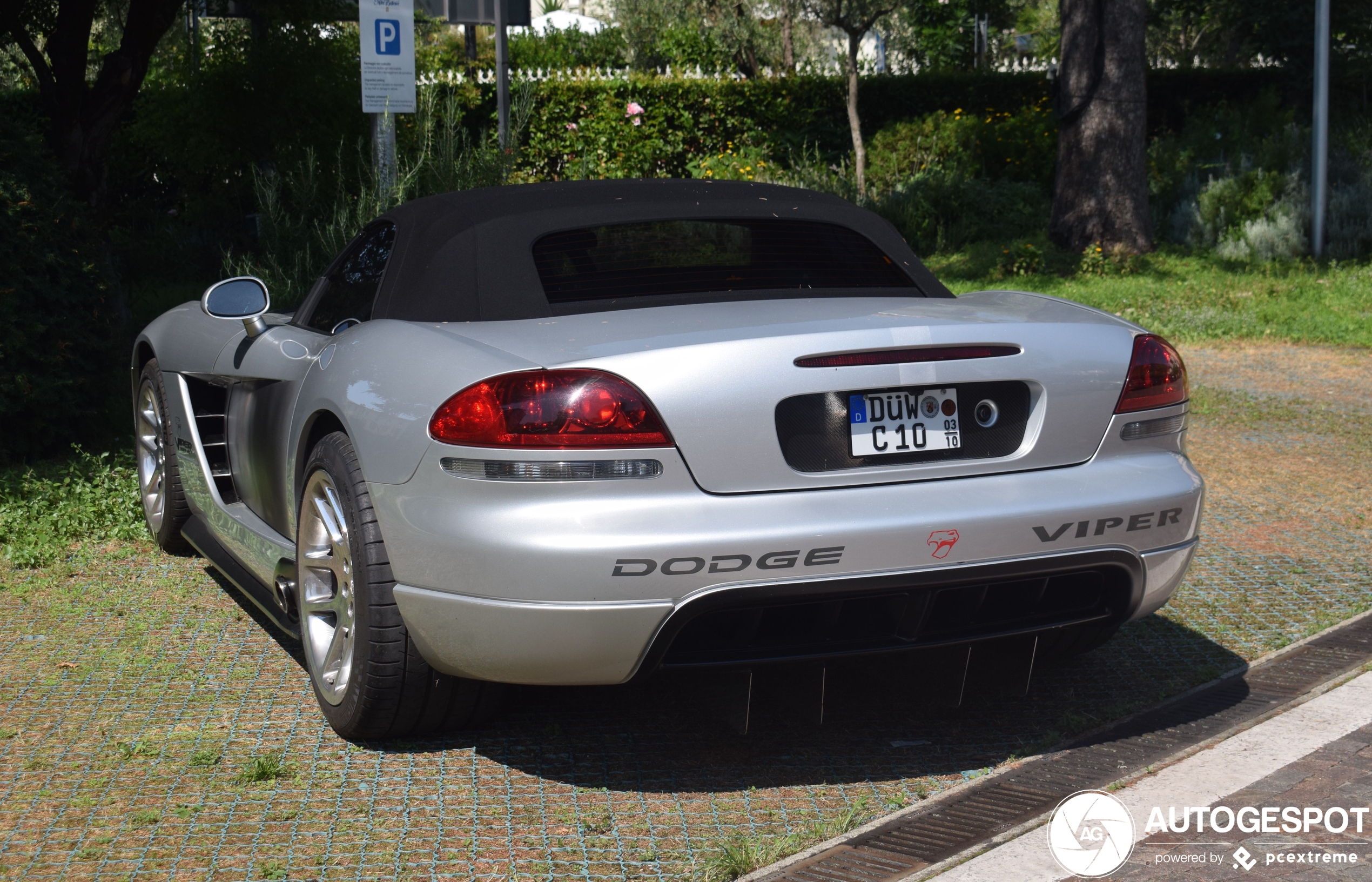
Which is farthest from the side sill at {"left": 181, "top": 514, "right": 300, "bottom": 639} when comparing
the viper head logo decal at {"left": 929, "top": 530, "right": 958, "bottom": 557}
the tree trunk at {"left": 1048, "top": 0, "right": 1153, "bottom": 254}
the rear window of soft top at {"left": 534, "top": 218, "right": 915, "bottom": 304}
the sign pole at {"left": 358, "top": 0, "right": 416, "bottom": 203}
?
the tree trunk at {"left": 1048, "top": 0, "right": 1153, "bottom": 254}

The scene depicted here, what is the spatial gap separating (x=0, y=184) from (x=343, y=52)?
925cm

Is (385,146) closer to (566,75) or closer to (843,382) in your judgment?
(843,382)

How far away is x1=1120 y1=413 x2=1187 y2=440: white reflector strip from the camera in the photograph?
354cm

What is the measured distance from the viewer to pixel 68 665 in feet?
14.3

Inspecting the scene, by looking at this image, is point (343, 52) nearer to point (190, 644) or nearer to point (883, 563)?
point (190, 644)

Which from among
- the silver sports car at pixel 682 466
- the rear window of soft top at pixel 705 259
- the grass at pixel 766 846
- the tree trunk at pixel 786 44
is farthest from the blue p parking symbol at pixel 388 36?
the tree trunk at pixel 786 44

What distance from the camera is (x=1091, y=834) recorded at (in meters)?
3.07

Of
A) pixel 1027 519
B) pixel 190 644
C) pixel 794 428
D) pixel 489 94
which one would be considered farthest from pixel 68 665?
pixel 489 94

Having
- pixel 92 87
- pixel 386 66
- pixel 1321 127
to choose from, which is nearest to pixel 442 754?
pixel 386 66

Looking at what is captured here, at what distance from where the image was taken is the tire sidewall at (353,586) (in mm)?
3420

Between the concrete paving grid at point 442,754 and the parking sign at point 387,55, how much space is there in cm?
647

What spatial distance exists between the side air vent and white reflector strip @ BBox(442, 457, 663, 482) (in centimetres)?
212

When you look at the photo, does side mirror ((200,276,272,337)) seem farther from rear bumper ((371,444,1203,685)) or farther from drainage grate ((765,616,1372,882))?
drainage grate ((765,616,1372,882))

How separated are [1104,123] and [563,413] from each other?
43.5 ft
